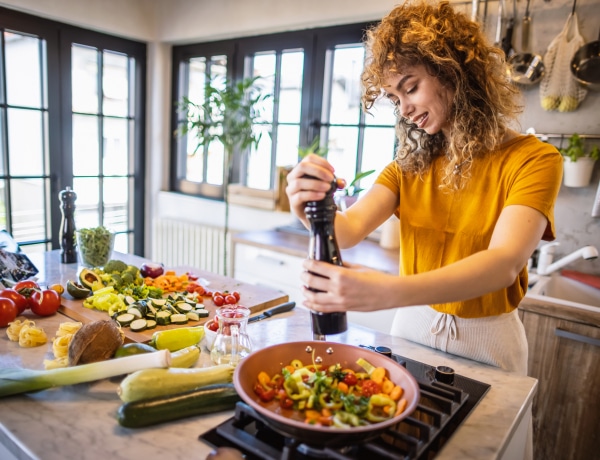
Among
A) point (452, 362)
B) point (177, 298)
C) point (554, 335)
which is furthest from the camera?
point (554, 335)

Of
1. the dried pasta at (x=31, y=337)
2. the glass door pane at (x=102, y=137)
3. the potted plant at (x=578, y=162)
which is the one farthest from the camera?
the glass door pane at (x=102, y=137)

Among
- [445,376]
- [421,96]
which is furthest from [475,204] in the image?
[445,376]

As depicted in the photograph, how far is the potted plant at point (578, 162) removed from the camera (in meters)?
2.12

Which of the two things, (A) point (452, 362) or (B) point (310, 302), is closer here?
(B) point (310, 302)

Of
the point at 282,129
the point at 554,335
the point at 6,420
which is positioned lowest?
the point at 554,335

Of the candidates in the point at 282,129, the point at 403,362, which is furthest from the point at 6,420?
the point at 282,129

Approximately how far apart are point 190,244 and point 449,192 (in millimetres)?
2840

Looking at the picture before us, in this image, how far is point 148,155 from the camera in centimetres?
407

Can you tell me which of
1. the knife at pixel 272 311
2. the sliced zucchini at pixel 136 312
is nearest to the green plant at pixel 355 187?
the knife at pixel 272 311

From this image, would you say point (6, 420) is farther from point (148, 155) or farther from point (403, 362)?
point (148, 155)

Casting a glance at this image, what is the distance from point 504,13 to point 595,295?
1.41 metres

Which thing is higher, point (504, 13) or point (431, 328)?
point (504, 13)

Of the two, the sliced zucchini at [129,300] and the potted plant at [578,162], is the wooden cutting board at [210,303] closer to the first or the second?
the sliced zucchini at [129,300]

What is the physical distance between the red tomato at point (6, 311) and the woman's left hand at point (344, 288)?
3.17 ft
